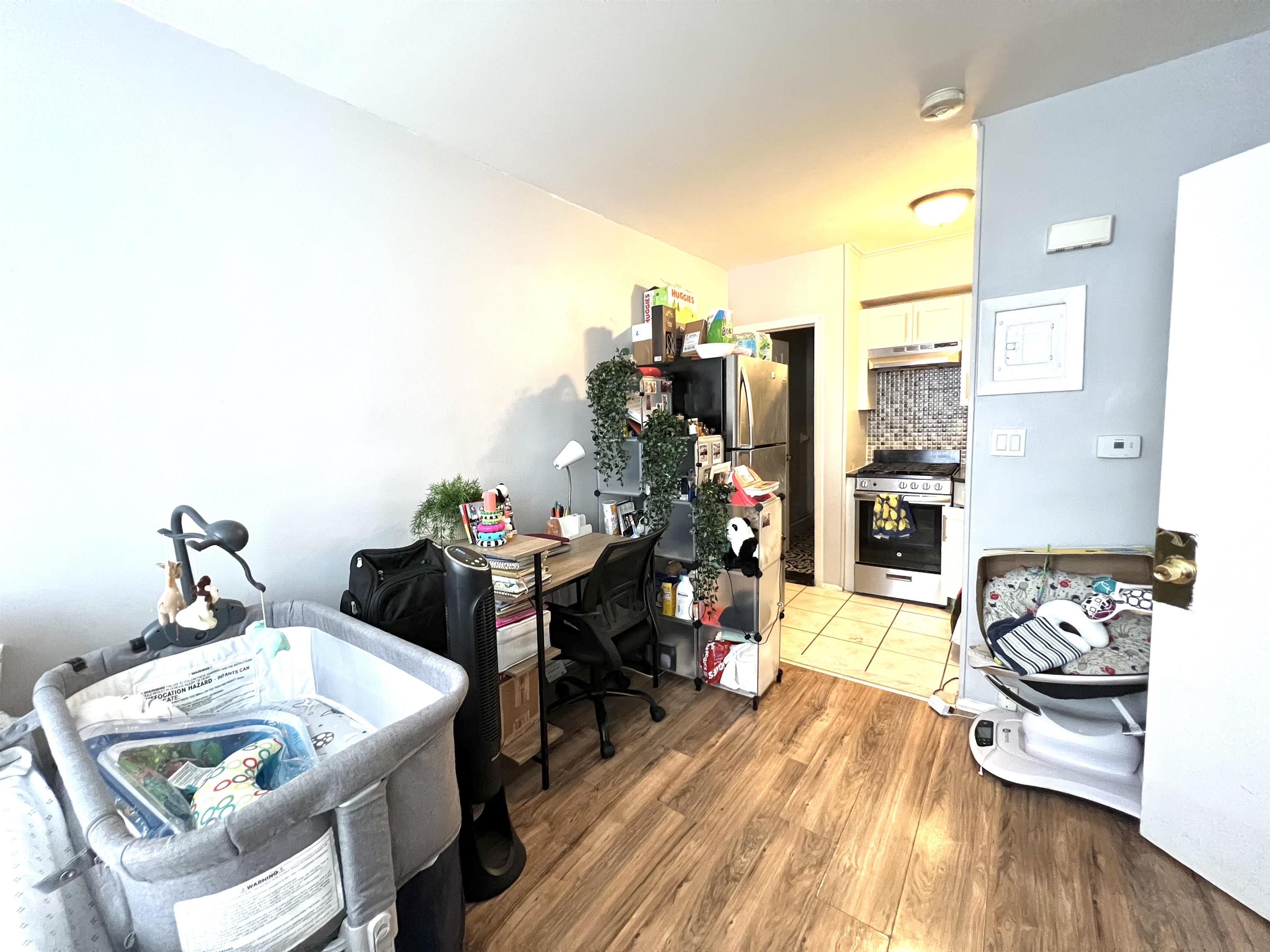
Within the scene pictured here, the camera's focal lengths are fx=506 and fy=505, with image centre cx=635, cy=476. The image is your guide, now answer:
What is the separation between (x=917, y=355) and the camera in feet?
12.0

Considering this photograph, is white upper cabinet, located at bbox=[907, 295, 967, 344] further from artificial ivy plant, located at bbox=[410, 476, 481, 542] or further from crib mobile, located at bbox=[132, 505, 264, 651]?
crib mobile, located at bbox=[132, 505, 264, 651]

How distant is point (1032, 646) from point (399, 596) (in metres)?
2.16

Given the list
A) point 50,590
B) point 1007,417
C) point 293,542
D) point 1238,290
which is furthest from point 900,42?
point 50,590

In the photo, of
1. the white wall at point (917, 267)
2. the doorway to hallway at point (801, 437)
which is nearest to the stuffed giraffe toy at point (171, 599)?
the white wall at point (917, 267)

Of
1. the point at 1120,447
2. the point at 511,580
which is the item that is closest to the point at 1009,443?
the point at 1120,447

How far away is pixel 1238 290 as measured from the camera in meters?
1.36

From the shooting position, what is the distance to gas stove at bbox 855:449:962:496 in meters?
3.40

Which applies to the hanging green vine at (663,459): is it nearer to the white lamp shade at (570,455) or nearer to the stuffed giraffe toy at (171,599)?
the white lamp shade at (570,455)

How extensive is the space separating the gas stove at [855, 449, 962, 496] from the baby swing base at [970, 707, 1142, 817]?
1713 mm

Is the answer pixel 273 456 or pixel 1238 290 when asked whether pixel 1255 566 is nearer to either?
pixel 1238 290

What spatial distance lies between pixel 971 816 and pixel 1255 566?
3.67 feet

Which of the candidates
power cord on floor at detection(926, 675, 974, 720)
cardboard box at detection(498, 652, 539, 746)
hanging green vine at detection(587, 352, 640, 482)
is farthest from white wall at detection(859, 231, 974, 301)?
cardboard box at detection(498, 652, 539, 746)

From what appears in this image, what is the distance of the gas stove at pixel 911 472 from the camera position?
11.2 ft

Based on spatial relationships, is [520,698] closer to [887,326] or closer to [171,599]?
[171,599]
